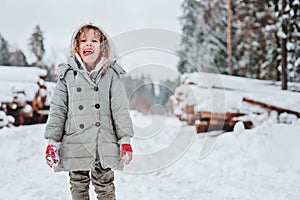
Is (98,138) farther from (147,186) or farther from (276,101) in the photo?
(276,101)

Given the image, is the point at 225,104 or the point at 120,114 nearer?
the point at 120,114

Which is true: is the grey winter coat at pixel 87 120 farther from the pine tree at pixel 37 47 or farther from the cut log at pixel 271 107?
the pine tree at pixel 37 47

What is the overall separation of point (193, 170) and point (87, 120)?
208cm

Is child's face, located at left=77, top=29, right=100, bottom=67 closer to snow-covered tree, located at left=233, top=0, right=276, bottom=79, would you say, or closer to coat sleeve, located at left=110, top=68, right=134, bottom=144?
coat sleeve, located at left=110, top=68, right=134, bottom=144

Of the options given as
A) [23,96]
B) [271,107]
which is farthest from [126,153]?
[23,96]

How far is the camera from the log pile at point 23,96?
523cm

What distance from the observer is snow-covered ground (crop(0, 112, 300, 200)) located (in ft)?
8.95

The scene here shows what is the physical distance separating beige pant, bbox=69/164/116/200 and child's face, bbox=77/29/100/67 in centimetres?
72

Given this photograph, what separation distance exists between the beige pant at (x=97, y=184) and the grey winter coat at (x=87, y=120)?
0.09m

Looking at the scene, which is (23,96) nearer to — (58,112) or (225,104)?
(225,104)

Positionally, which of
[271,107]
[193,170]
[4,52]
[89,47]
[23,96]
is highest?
[4,52]

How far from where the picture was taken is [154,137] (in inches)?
252

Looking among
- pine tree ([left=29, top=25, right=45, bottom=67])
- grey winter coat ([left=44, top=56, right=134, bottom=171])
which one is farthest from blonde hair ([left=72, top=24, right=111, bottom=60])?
pine tree ([left=29, top=25, right=45, bottom=67])

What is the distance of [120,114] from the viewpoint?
1935 millimetres
